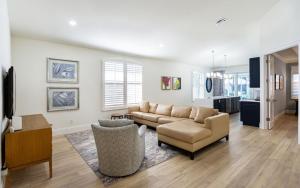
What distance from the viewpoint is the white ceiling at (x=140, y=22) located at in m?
3.39

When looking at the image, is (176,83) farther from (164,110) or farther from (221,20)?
(221,20)

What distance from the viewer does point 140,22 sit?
4219 mm

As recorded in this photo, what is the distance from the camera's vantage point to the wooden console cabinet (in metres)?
→ 2.20

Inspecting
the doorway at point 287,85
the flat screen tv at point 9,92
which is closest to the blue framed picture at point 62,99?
the flat screen tv at point 9,92

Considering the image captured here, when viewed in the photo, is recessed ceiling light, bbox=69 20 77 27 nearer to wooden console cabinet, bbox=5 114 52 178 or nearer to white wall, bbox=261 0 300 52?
wooden console cabinet, bbox=5 114 52 178

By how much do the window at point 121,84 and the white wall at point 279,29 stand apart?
4.34 meters

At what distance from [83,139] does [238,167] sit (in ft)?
11.8

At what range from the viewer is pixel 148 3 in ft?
11.4

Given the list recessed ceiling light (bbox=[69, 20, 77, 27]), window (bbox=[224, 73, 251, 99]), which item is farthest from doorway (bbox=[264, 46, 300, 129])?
recessed ceiling light (bbox=[69, 20, 77, 27])

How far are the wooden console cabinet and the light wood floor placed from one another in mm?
344

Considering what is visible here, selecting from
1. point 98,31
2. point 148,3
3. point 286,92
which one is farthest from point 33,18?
point 286,92

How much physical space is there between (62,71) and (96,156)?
2.90 m

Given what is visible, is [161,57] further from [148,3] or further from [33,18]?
[33,18]

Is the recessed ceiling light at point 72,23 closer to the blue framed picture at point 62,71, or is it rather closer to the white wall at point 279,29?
the blue framed picture at point 62,71
